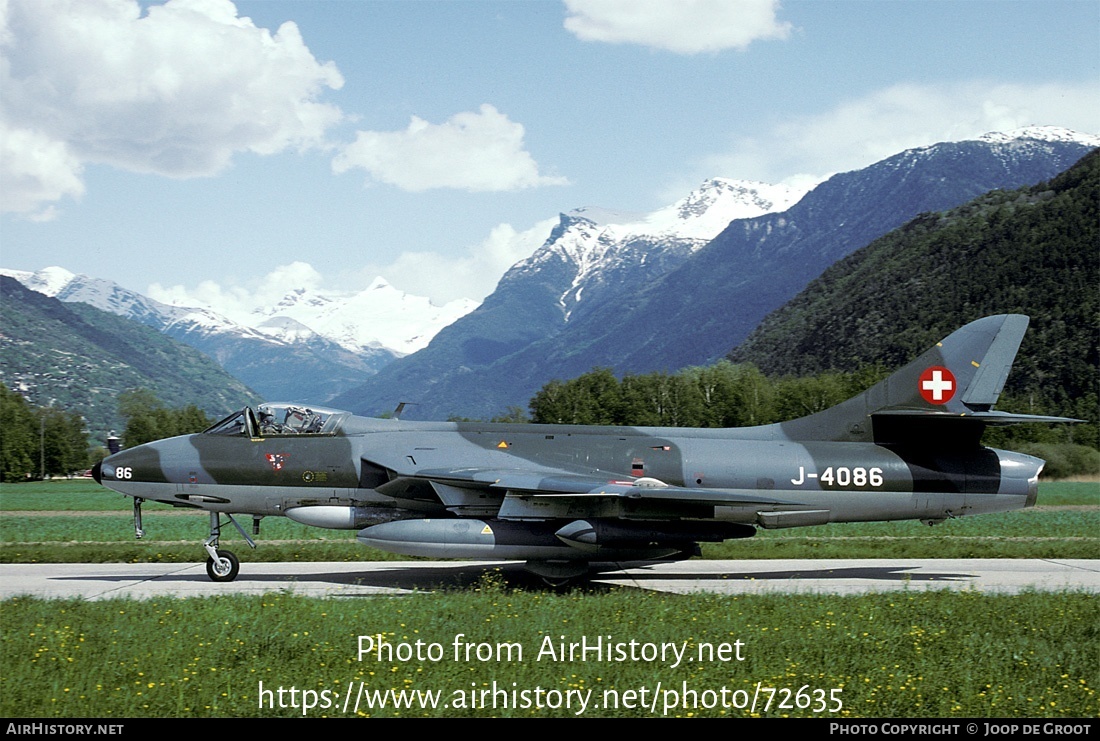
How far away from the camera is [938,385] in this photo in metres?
16.2

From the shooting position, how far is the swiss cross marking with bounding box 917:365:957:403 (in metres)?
16.2

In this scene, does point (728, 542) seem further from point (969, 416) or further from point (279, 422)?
point (279, 422)

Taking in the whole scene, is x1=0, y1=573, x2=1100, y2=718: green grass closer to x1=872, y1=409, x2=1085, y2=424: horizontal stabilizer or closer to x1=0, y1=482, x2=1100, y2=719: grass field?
x1=0, y1=482, x2=1100, y2=719: grass field

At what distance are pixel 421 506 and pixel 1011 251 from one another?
13201 centimetres

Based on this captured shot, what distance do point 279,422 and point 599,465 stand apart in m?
5.41

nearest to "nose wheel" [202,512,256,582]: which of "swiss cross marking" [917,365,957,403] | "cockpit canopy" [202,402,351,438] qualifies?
"cockpit canopy" [202,402,351,438]

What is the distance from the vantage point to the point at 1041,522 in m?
26.5

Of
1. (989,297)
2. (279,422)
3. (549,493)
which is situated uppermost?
(989,297)

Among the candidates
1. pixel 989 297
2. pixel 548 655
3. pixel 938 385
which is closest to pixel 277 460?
pixel 548 655

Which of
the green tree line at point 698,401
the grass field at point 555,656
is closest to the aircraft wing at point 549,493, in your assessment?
the grass field at point 555,656

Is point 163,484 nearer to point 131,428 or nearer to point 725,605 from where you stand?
point 725,605

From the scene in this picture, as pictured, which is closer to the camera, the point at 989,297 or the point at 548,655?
the point at 548,655

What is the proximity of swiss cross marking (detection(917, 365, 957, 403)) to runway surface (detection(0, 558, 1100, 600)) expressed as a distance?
9.97 feet

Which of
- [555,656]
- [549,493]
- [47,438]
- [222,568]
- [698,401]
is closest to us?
[555,656]
